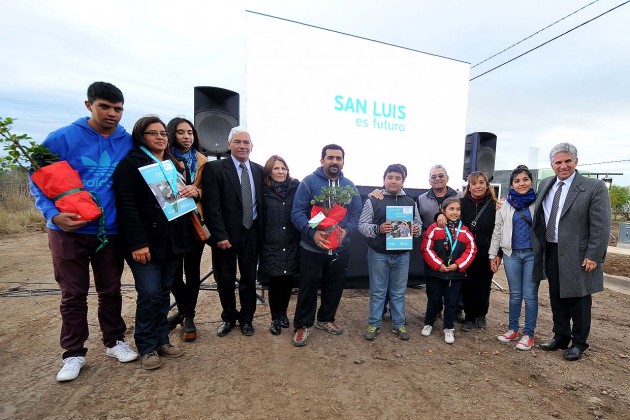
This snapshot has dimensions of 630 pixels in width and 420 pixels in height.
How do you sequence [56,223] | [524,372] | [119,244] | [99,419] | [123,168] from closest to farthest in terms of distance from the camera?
1. [99,419]
2. [56,223]
3. [123,168]
4. [119,244]
5. [524,372]

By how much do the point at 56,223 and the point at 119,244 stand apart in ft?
1.36

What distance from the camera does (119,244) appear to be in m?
2.36

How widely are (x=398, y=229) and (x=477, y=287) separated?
3.94 ft

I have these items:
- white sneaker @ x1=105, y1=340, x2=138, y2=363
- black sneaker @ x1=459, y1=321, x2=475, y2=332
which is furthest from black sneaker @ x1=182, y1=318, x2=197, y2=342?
black sneaker @ x1=459, y1=321, x2=475, y2=332

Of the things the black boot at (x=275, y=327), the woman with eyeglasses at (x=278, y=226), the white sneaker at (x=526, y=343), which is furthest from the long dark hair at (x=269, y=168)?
the white sneaker at (x=526, y=343)

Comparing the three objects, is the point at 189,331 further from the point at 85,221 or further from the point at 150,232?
the point at 85,221

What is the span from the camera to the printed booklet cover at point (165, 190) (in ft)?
7.28

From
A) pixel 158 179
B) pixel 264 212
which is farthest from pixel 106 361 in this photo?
pixel 264 212

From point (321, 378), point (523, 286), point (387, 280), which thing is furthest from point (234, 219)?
point (523, 286)

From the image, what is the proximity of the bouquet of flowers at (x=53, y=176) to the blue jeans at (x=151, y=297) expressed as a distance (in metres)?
0.52

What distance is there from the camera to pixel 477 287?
3.34 metres

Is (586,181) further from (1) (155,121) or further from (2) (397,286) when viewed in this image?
(1) (155,121)

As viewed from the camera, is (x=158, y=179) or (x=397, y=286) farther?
(x=397, y=286)

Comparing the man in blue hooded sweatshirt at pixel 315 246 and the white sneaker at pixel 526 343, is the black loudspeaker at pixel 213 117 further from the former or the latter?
the white sneaker at pixel 526 343
